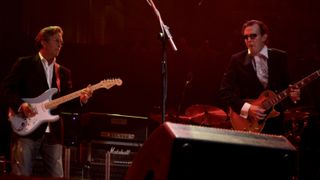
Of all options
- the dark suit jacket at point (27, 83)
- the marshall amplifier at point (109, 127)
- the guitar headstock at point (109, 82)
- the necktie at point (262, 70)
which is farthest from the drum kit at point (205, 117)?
the dark suit jacket at point (27, 83)

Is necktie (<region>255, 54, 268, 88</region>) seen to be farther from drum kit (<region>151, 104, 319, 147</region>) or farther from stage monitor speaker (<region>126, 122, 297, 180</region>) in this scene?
stage monitor speaker (<region>126, 122, 297, 180</region>)

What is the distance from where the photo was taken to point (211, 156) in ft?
5.32

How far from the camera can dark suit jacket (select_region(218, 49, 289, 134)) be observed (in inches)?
203

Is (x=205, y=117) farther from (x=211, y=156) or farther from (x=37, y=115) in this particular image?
(x=211, y=156)

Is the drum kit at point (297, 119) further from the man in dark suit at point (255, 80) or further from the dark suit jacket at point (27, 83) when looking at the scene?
the dark suit jacket at point (27, 83)

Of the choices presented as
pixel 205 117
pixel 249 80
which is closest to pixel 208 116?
pixel 205 117

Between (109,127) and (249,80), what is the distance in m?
2.09

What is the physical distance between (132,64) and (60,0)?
144 cm

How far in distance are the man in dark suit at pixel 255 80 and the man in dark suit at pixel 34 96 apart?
73.5 inches

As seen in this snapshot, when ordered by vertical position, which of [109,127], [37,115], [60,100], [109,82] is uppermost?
[109,82]

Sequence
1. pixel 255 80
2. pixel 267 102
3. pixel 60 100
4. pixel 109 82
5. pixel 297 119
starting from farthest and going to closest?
1. pixel 297 119
2. pixel 109 82
3. pixel 60 100
4. pixel 255 80
5. pixel 267 102

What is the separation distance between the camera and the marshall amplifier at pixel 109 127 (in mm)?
6461

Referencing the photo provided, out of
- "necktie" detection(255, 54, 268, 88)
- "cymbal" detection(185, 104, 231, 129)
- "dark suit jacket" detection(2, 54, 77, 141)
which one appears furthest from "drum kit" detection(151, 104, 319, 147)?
"dark suit jacket" detection(2, 54, 77, 141)

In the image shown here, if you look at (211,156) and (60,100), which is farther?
(60,100)
